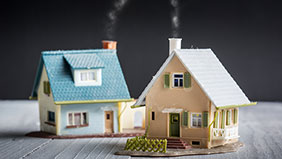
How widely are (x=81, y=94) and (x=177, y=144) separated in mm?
4919

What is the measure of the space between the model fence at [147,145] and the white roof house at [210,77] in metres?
1.69

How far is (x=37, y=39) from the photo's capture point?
31.0 m

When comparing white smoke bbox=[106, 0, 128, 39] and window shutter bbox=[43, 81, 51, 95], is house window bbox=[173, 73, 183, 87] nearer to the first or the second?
window shutter bbox=[43, 81, 51, 95]

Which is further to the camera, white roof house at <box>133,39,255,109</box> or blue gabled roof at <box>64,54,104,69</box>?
blue gabled roof at <box>64,54,104,69</box>

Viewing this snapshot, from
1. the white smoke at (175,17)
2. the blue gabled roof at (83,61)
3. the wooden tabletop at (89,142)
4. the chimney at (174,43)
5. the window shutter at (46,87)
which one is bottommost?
the wooden tabletop at (89,142)

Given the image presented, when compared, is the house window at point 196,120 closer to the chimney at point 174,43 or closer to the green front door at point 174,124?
the green front door at point 174,124

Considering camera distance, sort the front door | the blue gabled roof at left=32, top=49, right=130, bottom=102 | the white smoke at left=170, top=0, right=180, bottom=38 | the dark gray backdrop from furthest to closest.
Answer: the dark gray backdrop, the white smoke at left=170, top=0, right=180, bottom=38, the front door, the blue gabled roof at left=32, top=49, right=130, bottom=102

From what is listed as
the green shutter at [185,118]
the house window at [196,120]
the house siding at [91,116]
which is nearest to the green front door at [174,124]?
the green shutter at [185,118]

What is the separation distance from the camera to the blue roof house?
19.5 m

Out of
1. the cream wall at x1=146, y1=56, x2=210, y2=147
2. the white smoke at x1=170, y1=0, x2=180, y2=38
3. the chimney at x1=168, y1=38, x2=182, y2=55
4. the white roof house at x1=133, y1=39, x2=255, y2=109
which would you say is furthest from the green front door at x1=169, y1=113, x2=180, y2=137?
the white smoke at x1=170, y1=0, x2=180, y2=38

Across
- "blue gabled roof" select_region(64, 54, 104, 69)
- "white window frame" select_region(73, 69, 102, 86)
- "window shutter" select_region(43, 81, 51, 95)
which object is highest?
"blue gabled roof" select_region(64, 54, 104, 69)

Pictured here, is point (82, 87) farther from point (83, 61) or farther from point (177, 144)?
point (177, 144)

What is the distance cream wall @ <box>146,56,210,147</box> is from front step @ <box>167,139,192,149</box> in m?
0.22

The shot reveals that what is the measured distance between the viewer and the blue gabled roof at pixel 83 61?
19836 millimetres
